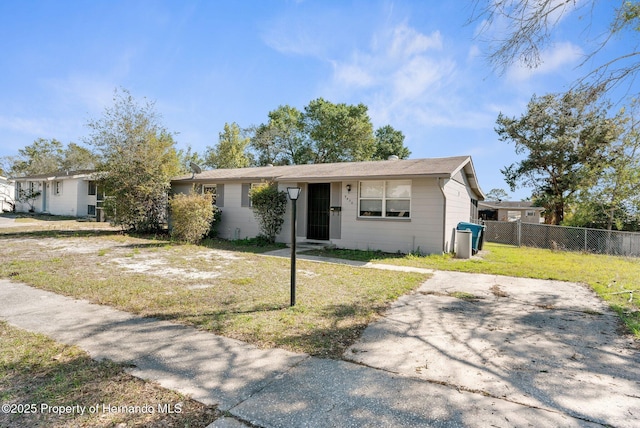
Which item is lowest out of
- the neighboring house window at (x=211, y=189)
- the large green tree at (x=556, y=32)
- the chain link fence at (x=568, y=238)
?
the chain link fence at (x=568, y=238)

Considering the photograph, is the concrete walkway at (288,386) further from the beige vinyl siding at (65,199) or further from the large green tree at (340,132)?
the large green tree at (340,132)

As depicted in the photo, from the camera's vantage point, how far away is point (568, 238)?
1424cm

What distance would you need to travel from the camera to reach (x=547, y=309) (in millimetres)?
4715

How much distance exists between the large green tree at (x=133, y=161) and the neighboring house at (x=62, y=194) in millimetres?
8158

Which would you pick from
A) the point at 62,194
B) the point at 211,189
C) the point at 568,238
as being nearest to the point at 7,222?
the point at 62,194

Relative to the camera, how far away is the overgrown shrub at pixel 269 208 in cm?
1139

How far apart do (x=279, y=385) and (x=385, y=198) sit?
27.5ft

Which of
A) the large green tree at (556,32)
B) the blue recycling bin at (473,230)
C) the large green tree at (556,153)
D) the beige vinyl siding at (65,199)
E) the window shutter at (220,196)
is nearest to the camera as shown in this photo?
the large green tree at (556,32)

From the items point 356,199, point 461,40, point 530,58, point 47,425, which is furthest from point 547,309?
point 356,199

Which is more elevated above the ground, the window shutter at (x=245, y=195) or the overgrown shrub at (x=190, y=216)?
the window shutter at (x=245, y=195)

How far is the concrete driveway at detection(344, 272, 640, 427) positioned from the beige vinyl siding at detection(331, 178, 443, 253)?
4326 millimetres

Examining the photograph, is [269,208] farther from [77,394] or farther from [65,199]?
[65,199]

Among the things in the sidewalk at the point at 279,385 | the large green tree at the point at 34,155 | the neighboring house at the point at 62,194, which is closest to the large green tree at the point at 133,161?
the neighboring house at the point at 62,194

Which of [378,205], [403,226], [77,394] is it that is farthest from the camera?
[378,205]
